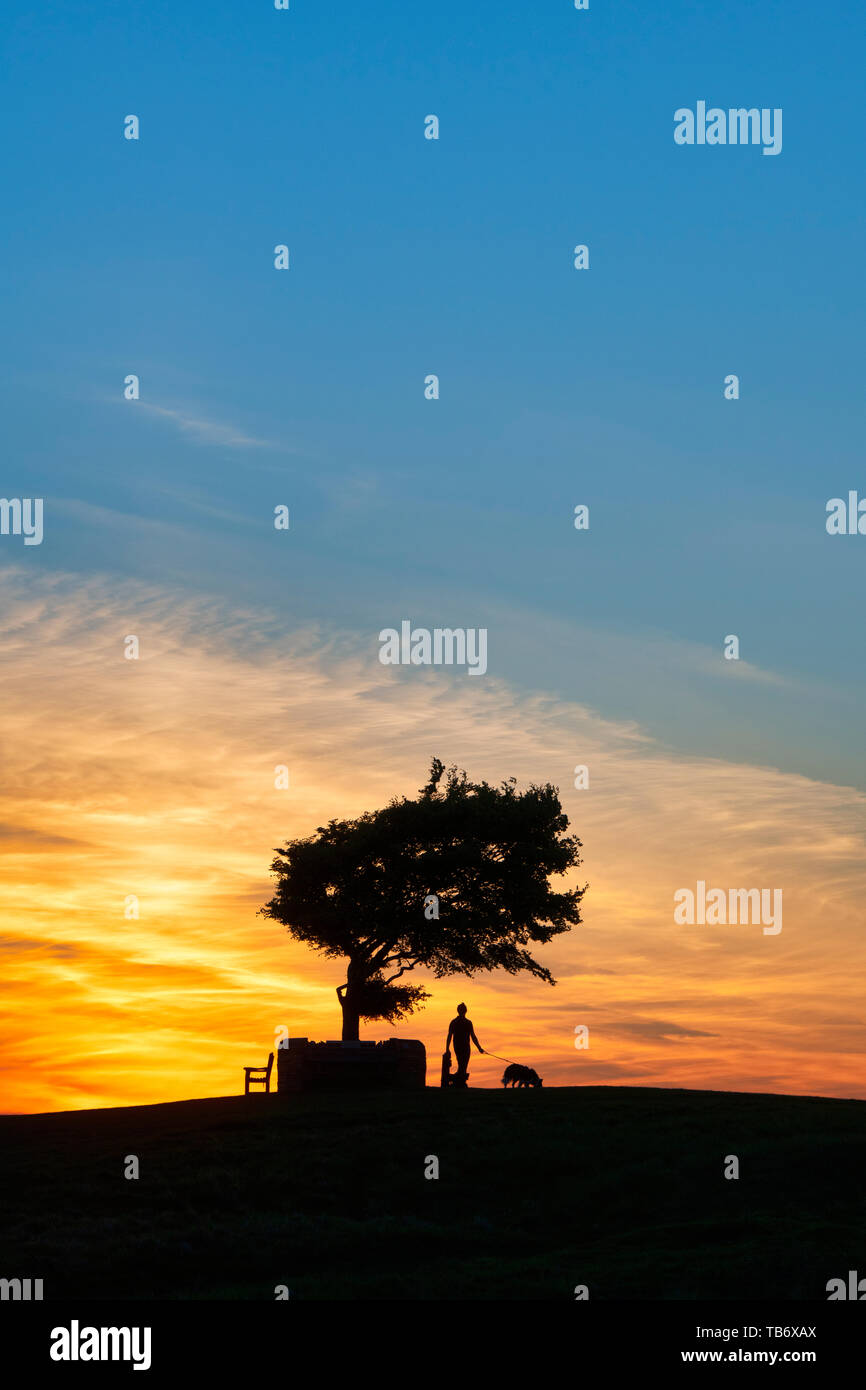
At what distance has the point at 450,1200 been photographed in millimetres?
25938

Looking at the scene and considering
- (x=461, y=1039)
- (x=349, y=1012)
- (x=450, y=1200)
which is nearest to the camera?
(x=450, y=1200)

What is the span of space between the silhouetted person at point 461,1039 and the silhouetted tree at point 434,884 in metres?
10.6

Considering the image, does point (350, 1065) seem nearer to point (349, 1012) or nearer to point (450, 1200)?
point (349, 1012)

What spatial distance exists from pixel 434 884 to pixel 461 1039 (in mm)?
11711

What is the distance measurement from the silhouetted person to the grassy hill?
4498mm

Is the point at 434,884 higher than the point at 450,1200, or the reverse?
the point at 434,884

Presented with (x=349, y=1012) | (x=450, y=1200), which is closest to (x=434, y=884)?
(x=349, y=1012)

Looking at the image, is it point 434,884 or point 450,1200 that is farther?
point 434,884

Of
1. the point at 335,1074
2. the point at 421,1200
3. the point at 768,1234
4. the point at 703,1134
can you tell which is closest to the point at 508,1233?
the point at 421,1200

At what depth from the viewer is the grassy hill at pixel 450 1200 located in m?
19.6

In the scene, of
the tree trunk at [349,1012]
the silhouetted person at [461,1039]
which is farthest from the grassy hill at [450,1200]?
the tree trunk at [349,1012]
